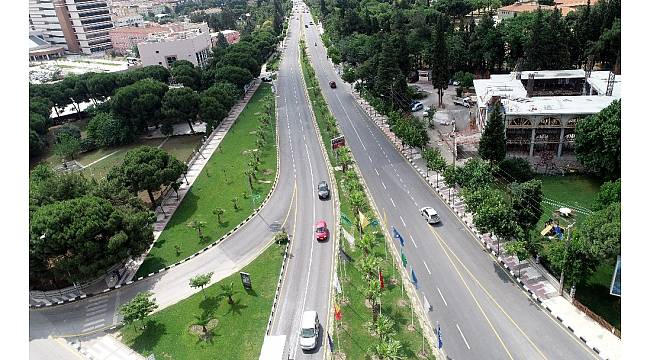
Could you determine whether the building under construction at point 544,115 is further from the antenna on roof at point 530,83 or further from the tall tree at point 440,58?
the tall tree at point 440,58

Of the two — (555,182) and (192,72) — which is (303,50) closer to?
(192,72)

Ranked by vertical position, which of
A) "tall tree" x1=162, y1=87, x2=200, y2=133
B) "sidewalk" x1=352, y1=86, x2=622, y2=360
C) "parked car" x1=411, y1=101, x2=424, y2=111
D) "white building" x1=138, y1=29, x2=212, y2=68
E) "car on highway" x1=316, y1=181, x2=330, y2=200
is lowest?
"sidewalk" x1=352, y1=86, x2=622, y2=360

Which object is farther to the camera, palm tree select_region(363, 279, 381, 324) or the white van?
palm tree select_region(363, 279, 381, 324)

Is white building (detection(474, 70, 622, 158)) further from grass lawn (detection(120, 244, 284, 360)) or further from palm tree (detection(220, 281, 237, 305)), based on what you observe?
palm tree (detection(220, 281, 237, 305))

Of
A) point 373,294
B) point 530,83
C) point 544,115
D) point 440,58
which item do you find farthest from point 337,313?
point 440,58

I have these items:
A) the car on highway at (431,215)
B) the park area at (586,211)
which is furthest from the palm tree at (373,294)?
the park area at (586,211)

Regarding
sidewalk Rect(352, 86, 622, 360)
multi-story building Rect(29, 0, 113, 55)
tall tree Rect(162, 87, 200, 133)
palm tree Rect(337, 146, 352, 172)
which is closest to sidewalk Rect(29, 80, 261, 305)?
tall tree Rect(162, 87, 200, 133)
